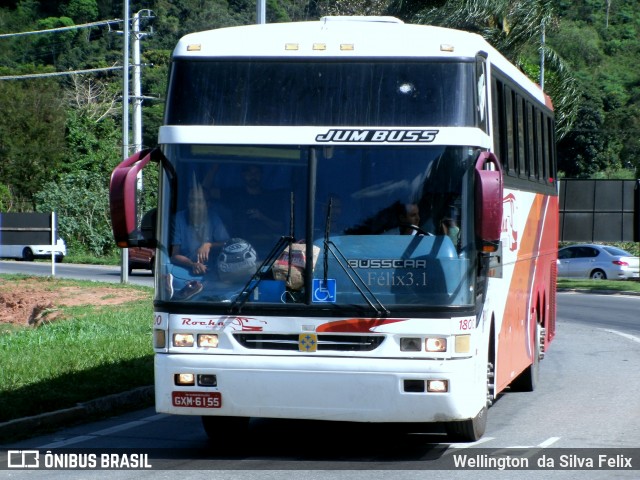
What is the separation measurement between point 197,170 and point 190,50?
1.00m

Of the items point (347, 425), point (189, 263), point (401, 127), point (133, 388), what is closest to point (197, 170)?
point (189, 263)

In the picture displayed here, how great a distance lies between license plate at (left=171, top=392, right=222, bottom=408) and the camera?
845 centimetres

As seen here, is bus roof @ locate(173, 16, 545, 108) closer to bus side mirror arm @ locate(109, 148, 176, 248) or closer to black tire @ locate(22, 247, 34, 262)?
bus side mirror arm @ locate(109, 148, 176, 248)

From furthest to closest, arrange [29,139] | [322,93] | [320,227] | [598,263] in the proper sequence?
[29,139]
[598,263]
[322,93]
[320,227]

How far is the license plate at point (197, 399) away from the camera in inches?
332

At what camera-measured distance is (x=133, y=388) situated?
12.5 m

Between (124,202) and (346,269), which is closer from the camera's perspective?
(124,202)

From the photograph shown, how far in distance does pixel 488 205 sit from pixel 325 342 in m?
1.59

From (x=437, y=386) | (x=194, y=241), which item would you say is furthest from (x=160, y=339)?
(x=437, y=386)

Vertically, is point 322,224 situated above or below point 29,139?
above

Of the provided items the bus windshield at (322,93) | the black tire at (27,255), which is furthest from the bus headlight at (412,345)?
the black tire at (27,255)

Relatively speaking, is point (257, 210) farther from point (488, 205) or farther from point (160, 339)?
point (488, 205)

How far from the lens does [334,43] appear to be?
348 inches

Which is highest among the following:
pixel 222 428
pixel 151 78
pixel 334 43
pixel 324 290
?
pixel 151 78
